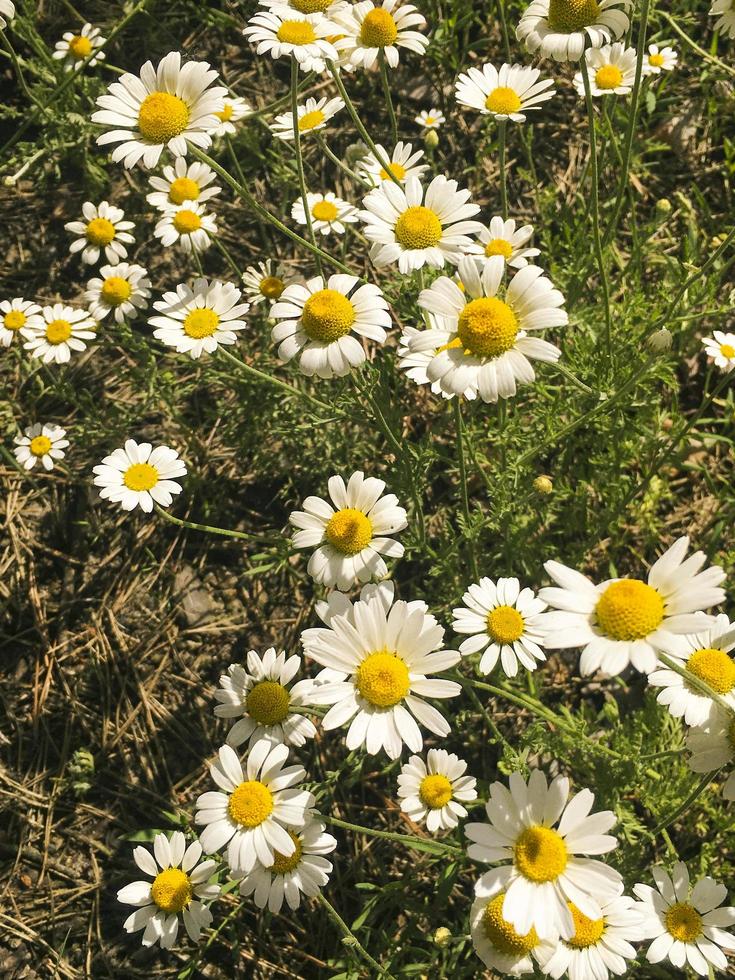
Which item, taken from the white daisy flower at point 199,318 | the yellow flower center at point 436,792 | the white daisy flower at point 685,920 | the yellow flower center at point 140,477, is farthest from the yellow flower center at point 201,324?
the white daisy flower at point 685,920

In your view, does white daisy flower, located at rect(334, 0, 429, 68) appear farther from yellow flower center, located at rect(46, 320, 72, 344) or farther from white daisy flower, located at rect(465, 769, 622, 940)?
white daisy flower, located at rect(465, 769, 622, 940)

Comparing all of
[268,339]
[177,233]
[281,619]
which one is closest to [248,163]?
[177,233]

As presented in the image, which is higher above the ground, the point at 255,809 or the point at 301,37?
the point at 301,37

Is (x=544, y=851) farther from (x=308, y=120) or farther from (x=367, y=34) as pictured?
(x=308, y=120)

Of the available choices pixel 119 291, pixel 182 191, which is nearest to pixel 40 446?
pixel 119 291

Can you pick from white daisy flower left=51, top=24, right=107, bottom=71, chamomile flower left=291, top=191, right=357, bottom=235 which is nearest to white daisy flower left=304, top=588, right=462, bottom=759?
chamomile flower left=291, top=191, right=357, bottom=235

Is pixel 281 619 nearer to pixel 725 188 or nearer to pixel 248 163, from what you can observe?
pixel 248 163
